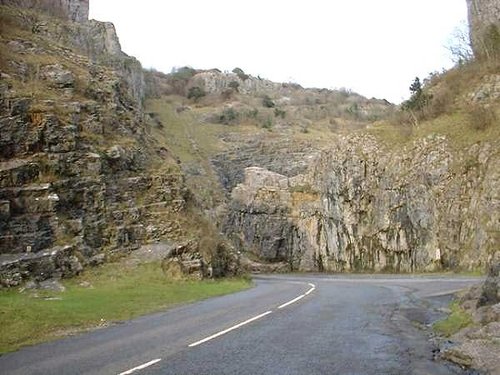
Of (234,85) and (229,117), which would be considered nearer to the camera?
(229,117)

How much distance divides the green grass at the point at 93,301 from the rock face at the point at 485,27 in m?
40.6

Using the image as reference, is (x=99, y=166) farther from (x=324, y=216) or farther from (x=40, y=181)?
(x=324, y=216)

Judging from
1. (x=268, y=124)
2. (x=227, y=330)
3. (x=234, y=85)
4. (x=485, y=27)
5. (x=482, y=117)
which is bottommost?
(x=227, y=330)

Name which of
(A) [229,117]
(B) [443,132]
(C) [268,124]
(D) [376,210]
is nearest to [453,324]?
(B) [443,132]

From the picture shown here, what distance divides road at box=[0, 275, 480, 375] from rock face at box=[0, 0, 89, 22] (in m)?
41.6

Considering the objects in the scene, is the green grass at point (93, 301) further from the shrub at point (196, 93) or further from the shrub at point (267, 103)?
the shrub at point (267, 103)

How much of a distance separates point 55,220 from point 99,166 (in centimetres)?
521

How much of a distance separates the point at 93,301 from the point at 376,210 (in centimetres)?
4257

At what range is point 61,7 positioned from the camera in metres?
61.1

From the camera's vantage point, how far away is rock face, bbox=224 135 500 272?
45.8 m

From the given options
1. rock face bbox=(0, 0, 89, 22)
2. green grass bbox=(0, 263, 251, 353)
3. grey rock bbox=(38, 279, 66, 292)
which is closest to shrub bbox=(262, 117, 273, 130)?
rock face bbox=(0, 0, 89, 22)

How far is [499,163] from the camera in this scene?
43.6 metres

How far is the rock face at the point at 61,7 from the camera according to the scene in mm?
50237

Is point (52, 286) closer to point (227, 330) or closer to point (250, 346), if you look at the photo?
point (227, 330)
